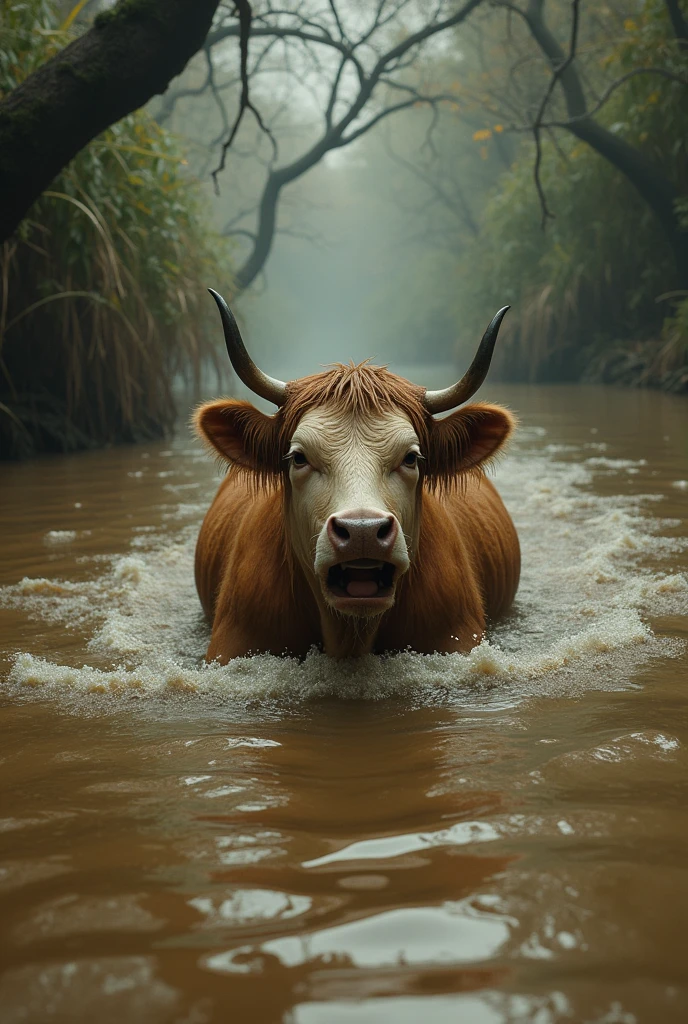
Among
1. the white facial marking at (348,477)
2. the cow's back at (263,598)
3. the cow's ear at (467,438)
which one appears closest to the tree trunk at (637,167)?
the cow's ear at (467,438)

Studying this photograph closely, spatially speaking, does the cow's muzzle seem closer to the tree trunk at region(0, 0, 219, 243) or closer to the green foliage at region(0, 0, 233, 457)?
the tree trunk at region(0, 0, 219, 243)

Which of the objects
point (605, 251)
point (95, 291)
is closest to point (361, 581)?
point (95, 291)

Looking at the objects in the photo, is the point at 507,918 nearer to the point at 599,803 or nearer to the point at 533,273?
the point at 599,803

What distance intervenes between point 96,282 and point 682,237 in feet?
32.0

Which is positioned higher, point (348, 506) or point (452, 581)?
point (348, 506)

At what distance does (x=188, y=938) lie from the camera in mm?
1654

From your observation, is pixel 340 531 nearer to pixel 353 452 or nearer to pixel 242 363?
pixel 353 452

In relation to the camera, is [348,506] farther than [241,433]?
No

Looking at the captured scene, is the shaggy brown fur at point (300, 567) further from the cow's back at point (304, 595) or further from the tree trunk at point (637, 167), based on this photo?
the tree trunk at point (637, 167)

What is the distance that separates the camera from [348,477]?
299 cm

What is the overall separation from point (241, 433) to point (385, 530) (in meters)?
0.91

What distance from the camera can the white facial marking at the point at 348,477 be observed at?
2.91 meters

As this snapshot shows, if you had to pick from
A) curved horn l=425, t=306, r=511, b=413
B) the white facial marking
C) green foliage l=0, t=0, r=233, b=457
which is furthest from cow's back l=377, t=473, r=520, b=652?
green foliage l=0, t=0, r=233, b=457

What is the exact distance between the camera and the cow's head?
2830 millimetres
